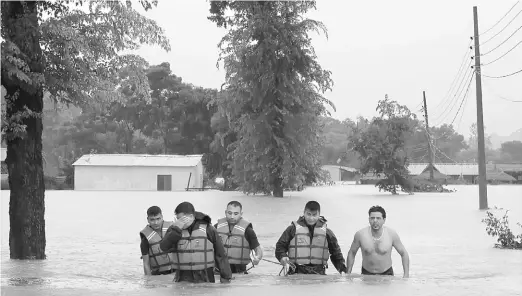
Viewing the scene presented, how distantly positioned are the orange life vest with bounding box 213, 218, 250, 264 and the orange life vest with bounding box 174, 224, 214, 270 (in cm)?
176

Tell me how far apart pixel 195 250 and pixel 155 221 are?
2172 mm

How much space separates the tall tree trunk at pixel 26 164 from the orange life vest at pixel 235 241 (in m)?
7.90

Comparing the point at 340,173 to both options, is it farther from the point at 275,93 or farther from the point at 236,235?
the point at 236,235

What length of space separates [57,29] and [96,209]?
116ft

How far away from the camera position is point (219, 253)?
11703 millimetres

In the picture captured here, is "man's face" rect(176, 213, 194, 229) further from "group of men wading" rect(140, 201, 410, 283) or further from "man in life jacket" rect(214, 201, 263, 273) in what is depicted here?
"man in life jacket" rect(214, 201, 263, 273)

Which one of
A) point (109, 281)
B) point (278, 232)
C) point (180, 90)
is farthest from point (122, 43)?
point (180, 90)

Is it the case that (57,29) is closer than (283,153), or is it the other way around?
(57,29)

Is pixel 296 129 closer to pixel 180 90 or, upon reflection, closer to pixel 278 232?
pixel 278 232

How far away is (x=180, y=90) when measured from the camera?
105250 millimetres

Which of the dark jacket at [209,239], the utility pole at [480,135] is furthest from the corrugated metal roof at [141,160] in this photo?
the dark jacket at [209,239]

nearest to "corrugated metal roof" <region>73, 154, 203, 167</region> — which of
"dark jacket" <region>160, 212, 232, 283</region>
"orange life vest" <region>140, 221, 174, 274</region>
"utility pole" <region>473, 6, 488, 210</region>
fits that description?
"utility pole" <region>473, 6, 488, 210</region>

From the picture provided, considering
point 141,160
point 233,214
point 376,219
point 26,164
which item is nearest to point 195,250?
point 233,214

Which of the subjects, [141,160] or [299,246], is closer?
[299,246]
